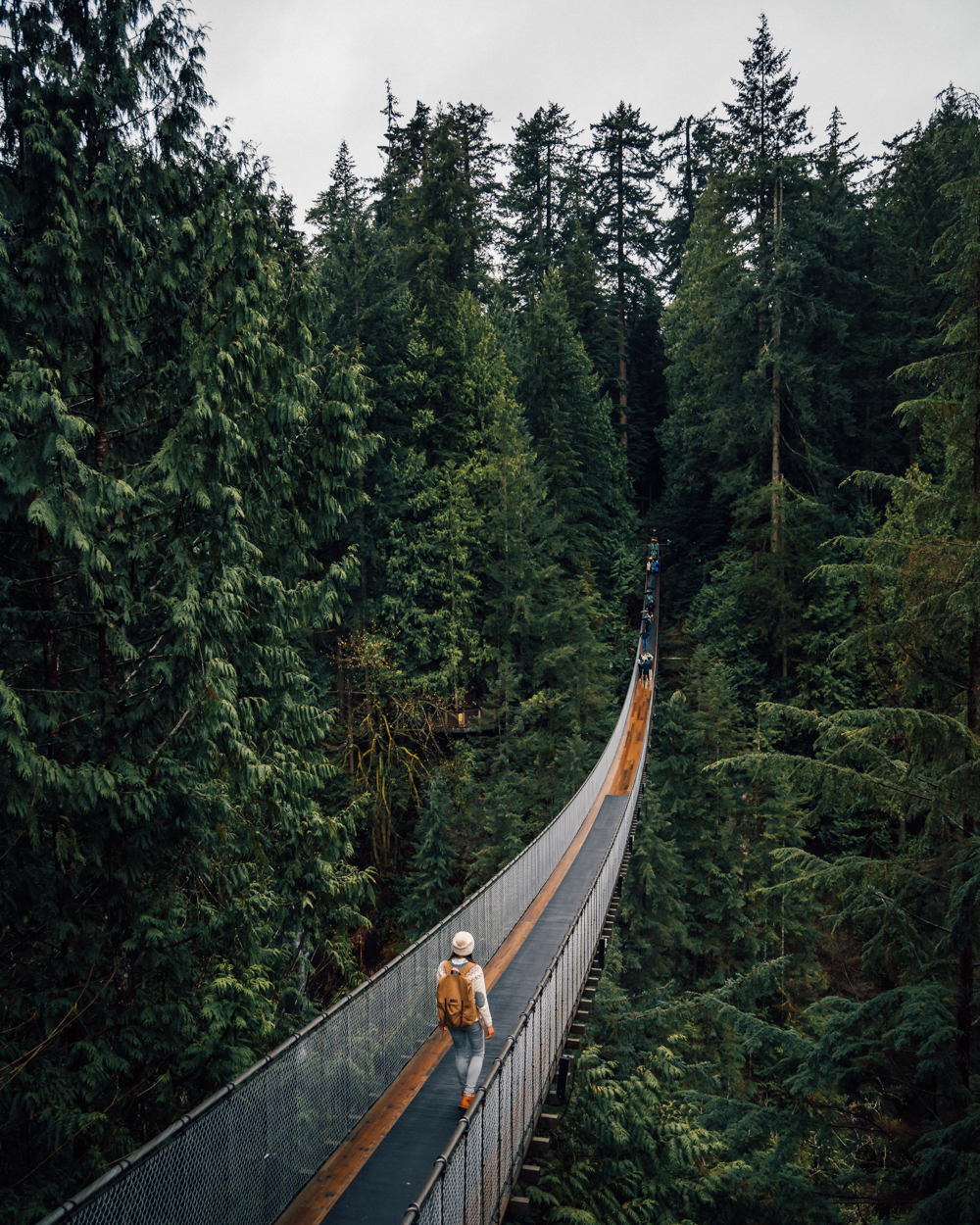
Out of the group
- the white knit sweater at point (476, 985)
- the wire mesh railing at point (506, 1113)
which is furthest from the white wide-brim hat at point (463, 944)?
the wire mesh railing at point (506, 1113)

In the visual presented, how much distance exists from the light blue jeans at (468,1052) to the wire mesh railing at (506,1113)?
135mm

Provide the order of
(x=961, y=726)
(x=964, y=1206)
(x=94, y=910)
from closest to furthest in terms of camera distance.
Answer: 1. (x=964, y=1206)
2. (x=94, y=910)
3. (x=961, y=726)

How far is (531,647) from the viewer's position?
2194 cm

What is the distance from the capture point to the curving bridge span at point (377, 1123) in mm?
3812

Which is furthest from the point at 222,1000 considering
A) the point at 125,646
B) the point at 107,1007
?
the point at 125,646

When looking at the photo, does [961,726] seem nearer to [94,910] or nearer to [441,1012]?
[441,1012]

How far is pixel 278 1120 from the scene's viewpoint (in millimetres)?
4578

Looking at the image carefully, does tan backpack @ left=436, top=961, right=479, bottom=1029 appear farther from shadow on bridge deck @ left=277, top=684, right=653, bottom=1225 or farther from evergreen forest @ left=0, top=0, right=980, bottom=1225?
evergreen forest @ left=0, top=0, right=980, bottom=1225

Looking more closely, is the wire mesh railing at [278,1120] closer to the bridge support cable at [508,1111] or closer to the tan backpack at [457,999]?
the tan backpack at [457,999]

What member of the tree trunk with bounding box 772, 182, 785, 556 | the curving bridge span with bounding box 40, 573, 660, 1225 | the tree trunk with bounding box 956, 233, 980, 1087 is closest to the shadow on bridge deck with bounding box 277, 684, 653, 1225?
the curving bridge span with bounding box 40, 573, 660, 1225

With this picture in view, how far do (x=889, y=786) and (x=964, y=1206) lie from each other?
3512mm

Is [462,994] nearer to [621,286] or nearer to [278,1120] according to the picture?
[278,1120]

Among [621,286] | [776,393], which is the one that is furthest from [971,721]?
[621,286]

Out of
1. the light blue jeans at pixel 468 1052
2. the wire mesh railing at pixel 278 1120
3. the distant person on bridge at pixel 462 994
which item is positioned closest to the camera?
the wire mesh railing at pixel 278 1120
